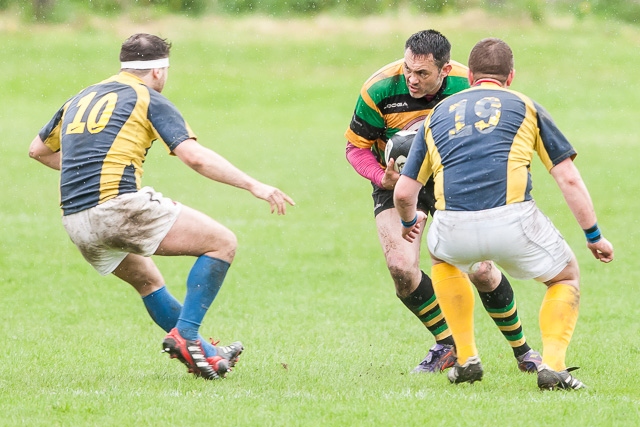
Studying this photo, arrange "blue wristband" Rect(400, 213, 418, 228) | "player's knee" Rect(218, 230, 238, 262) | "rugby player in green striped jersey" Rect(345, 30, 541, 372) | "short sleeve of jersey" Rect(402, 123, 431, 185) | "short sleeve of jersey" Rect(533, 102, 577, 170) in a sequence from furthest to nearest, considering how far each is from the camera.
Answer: "rugby player in green striped jersey" Rect(345, 30, 541, 372) → "player's knee" Rect(218, 230, 238, 262) → "blue wristband" Rect(400, 213, 418, 228) → "short sleeve of jersey" Rect(402, 123, 431, 185) → "short sleeve of jersey" Rect(533, 102, 577, 170)

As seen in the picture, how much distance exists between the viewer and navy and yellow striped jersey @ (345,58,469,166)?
719 cm

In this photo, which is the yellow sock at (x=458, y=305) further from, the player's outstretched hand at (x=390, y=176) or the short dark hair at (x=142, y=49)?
→ the short dark hair at (x=142, y=49)

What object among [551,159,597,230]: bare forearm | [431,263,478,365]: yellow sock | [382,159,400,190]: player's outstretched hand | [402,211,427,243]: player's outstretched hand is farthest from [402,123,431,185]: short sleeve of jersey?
[382,159,400,190]: player's outstretched hand

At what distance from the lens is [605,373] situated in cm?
668

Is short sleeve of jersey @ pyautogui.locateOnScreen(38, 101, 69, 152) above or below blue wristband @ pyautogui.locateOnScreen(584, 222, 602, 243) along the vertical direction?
below

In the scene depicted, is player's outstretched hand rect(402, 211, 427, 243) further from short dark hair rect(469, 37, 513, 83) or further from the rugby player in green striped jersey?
short dark hair rect(469, 37, 513, 83)

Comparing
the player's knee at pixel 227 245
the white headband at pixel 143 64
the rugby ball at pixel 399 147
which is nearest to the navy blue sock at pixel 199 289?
the player's knee at pixel 227 245

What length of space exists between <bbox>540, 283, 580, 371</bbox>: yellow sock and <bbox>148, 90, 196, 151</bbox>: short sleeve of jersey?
221 centimetres

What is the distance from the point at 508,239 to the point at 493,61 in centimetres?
100

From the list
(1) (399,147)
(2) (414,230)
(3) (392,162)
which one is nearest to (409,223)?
(2) (414,230)

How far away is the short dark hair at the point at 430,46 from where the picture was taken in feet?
22.1

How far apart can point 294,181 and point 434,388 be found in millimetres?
13274

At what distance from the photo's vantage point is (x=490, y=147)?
5676 mm

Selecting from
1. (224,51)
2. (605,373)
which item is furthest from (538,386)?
(224,51)
